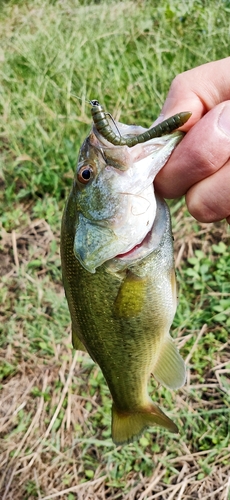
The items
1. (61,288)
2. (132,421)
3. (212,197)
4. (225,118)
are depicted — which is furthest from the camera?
(61,288)

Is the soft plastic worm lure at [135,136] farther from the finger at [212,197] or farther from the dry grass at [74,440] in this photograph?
the dry grass at [74,440]

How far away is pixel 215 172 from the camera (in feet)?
4.43

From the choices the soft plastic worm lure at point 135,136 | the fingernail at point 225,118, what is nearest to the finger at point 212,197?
the fingernail at point 225,118

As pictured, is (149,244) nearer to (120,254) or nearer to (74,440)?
(120,254)

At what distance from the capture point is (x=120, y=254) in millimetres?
1440

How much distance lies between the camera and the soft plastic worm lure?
3.80 feet

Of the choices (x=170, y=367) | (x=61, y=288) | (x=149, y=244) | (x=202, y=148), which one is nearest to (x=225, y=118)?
(x=202, y=148)

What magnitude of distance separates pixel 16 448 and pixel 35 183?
205cm

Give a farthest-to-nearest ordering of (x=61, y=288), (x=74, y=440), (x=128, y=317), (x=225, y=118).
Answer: (x=61, y=288) < (x=74, y=440) < (x=128, y=317) < (x=225, y=118)

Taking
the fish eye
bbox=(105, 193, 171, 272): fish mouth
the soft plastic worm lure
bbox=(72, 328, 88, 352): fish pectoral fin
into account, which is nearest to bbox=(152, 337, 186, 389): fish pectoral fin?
bbox=(72, 328, 88, 352): fish pectoral fin

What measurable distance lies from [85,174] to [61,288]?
7.04ft

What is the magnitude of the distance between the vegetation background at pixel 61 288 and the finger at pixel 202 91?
5.74ft

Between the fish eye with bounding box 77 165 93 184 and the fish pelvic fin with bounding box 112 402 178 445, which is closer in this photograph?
the fish eye with bounding box 77 165 93 184

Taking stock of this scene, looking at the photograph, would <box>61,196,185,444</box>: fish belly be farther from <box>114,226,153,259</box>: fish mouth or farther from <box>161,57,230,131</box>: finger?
<box>161,57,230,131</box>: finger
